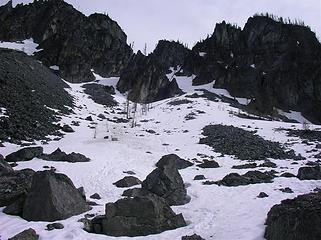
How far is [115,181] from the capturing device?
24.3 m

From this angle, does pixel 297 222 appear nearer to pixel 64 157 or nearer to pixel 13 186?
pixel 13 186

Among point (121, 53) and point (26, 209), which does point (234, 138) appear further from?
point (121, 53)

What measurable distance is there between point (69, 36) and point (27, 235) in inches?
4357

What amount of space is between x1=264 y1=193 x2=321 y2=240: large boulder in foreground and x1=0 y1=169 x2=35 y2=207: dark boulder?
10.6m

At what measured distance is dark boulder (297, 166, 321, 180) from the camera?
23.2 m

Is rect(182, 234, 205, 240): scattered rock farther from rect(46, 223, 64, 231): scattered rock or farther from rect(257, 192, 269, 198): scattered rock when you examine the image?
rect(257, 192, 269, 198): scattered rock

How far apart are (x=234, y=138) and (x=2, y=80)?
3069 centimetres

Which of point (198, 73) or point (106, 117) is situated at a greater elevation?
point (198, 73)

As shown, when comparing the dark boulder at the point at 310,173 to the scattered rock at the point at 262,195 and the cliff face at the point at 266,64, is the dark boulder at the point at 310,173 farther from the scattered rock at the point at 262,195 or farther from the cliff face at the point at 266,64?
the cliff face at the point at 266,64

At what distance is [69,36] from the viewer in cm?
11688

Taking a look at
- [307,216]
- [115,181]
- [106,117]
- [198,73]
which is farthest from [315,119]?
[307,216]

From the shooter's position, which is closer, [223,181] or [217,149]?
[223,181]

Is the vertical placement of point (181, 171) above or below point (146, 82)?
below

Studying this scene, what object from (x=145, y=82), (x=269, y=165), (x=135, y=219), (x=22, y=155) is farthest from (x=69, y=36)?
(x=135, y=219)
